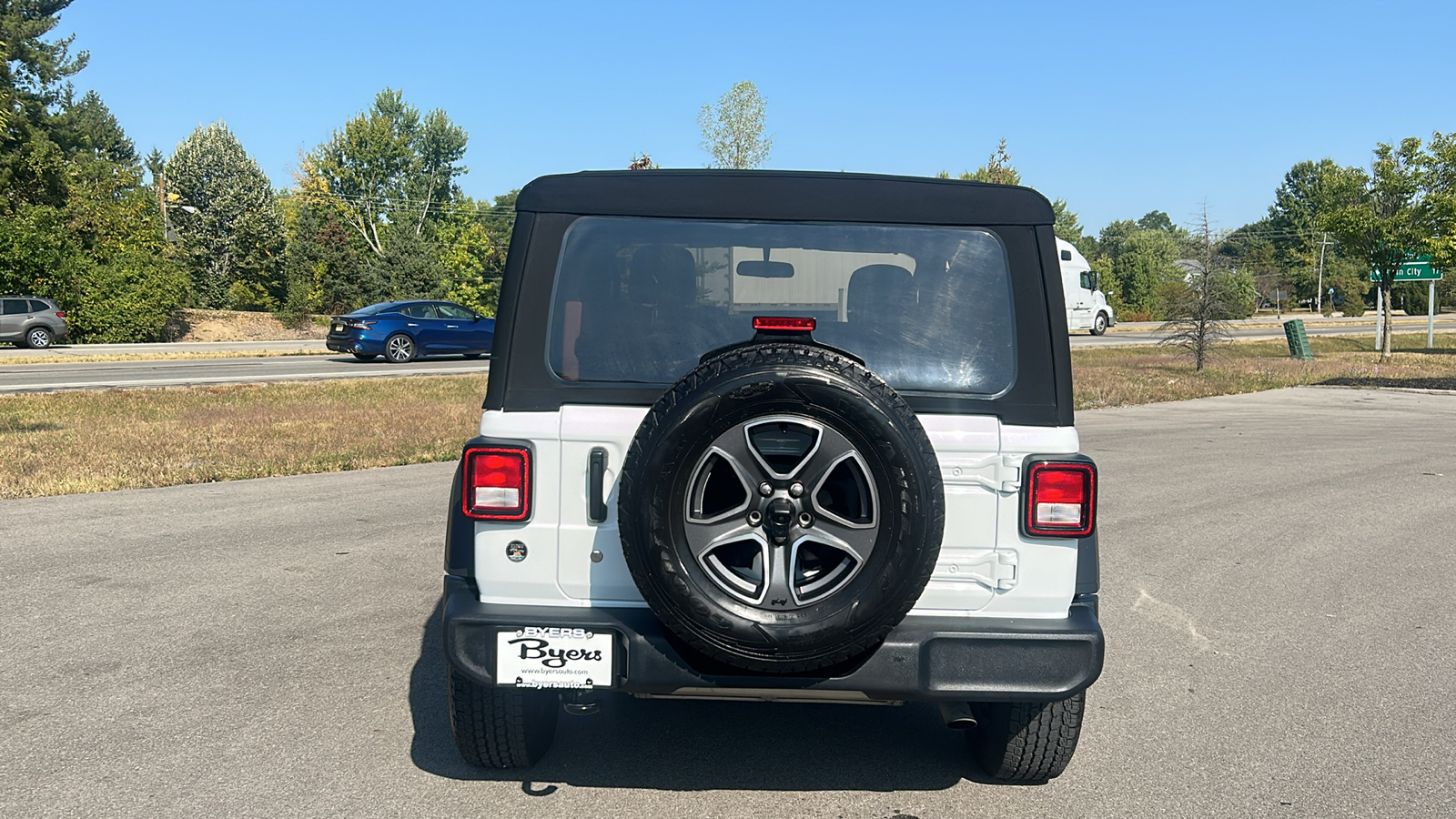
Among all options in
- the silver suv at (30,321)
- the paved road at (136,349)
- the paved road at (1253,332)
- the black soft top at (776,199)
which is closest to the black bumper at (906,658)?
the black soft top at (776,199)

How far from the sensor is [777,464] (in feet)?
10.5

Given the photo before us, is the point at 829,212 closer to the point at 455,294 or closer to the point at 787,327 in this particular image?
the point at 787,327

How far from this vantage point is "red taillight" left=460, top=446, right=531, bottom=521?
3.43 m

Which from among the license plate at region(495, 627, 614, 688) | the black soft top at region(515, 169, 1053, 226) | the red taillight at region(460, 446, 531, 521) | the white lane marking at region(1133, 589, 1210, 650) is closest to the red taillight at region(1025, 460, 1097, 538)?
the black soft top at region(515, 169, 1053, 226)

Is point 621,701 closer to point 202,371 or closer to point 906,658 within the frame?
point 906,658

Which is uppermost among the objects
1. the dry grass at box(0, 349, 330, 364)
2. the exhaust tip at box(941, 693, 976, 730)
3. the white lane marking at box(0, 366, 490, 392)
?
the dry grass at box(0, 349, 330, 364)

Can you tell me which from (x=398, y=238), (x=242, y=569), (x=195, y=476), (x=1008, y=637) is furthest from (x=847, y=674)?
(x=398, y=238)

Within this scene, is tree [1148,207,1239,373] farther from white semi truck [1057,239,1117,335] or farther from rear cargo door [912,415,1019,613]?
rear cargo door [912,415,1019,613]

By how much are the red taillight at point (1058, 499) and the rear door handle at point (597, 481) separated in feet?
4.00

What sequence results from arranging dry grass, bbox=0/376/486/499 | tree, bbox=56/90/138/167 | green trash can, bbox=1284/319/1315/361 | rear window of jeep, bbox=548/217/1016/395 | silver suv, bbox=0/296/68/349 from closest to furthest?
rear window of jeep, bbox=548/217/1016/395 < dry grass, bbox=0/376/486/499 < green trash can, bbox=1284/319/1315/361 < silver suv, bbox=0/296/68/349 < tree, bbox=56/90/138/167

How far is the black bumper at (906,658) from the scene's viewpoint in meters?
3.32

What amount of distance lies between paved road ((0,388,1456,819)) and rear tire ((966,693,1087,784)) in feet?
0.29

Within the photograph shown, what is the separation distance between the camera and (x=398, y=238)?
54.7 m

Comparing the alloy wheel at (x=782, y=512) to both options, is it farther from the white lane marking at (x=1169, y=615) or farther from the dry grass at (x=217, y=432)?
the dry grass at (x=217, y=432)
